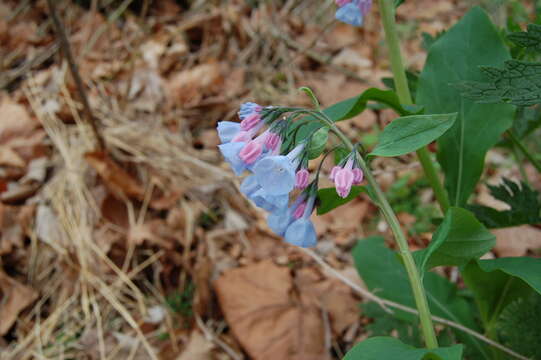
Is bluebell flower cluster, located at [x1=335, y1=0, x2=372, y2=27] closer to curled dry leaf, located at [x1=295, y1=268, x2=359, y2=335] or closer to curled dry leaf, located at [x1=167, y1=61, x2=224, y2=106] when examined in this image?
curled dry leaf, located at [x1=295, y1=268, x2=359, y2=335]

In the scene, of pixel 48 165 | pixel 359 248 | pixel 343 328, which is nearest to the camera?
pixel 359 248

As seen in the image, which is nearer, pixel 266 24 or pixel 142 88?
pixel 142 88

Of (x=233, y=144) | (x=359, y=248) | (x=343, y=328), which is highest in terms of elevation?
(x=233, y=144)

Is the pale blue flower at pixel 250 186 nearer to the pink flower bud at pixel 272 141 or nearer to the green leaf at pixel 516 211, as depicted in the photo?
the pink flower bud at pixel 272 141

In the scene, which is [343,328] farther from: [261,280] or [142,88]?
[142,88]

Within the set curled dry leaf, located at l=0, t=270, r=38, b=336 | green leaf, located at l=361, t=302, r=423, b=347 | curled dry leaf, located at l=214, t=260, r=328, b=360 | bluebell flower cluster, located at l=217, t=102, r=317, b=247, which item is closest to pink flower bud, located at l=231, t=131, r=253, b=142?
bluebell flower cluster, located at l=217, t=102, r=317, b=247

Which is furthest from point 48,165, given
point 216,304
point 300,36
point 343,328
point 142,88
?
point 300,36

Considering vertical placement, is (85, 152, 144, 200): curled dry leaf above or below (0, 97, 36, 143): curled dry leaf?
below
